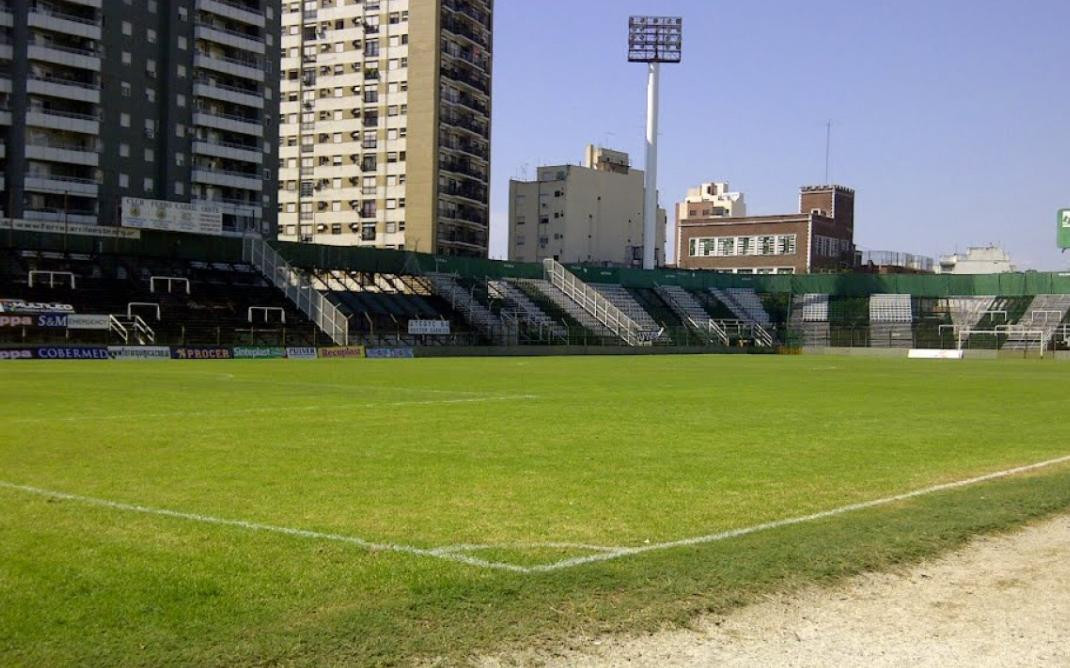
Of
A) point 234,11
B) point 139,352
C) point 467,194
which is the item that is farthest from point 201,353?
point 467,194

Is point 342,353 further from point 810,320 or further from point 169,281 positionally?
point 810,320

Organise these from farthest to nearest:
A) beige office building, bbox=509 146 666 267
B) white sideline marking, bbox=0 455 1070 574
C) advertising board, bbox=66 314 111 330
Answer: beige office building, bbox=509 146 666 267
advertising board, bbox=66 314 111 330
white sideline marking, bbox=0 455 1070 574

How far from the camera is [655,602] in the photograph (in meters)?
7.48

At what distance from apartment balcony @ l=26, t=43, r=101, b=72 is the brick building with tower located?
282ft

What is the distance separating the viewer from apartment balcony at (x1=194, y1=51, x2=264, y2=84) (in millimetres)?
101562

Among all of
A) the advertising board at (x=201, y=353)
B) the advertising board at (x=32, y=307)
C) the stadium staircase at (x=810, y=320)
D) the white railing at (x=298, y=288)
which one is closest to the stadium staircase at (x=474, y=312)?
the white railing at (x=298, y=288)

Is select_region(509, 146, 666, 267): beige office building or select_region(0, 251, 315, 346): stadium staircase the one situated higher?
select_region(509, 146, 666, 267): beige office building

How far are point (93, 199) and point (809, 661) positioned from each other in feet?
318

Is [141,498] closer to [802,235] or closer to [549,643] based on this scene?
[549,643]

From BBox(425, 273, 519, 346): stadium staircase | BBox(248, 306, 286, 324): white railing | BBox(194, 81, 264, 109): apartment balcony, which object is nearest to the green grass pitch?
BBox(248, 306, 286, 324): white railing

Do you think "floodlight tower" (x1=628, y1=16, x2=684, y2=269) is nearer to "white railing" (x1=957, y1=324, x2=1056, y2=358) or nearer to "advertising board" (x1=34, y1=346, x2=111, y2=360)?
"white railing" (x1=957, y1=324, x2=1056, y2=358)

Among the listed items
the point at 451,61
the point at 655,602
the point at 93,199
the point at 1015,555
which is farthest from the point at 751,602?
the point at 451,61

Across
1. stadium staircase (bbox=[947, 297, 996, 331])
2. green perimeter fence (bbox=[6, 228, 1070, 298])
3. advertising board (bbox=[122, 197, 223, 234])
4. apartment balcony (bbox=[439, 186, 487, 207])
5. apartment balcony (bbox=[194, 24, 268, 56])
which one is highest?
apartment balcony (bbox=[194, 24, 268, 56])

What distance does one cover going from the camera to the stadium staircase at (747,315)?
103000 mm
